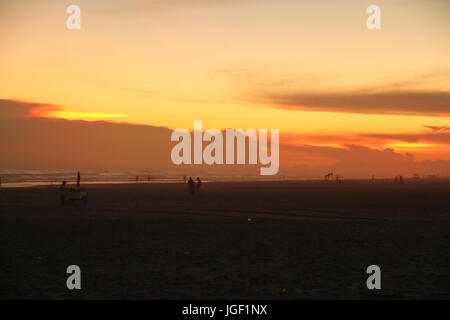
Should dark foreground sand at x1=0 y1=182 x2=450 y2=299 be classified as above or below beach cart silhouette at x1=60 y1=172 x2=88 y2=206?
below

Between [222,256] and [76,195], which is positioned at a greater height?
[76,195]

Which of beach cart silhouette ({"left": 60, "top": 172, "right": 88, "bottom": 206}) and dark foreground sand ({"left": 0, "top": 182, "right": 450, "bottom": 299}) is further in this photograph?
beach cart silhouette ({"left": 60, "top": 172, "right": 88, "bottom": 206})

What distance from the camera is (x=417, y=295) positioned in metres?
12.2

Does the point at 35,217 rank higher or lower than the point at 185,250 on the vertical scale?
higher

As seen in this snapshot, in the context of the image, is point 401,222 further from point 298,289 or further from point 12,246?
point 12,246

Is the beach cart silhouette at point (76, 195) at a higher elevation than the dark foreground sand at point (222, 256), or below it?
higher

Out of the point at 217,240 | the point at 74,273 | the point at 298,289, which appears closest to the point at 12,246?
the point at 74,273

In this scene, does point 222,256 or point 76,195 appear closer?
point 222,256

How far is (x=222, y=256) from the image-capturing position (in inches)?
660

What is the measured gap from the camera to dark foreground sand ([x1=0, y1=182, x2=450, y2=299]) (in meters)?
12.6

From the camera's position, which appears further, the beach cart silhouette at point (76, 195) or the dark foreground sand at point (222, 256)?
the beach cart silhouette at point (76, 195)

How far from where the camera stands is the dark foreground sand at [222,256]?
1259 cm
